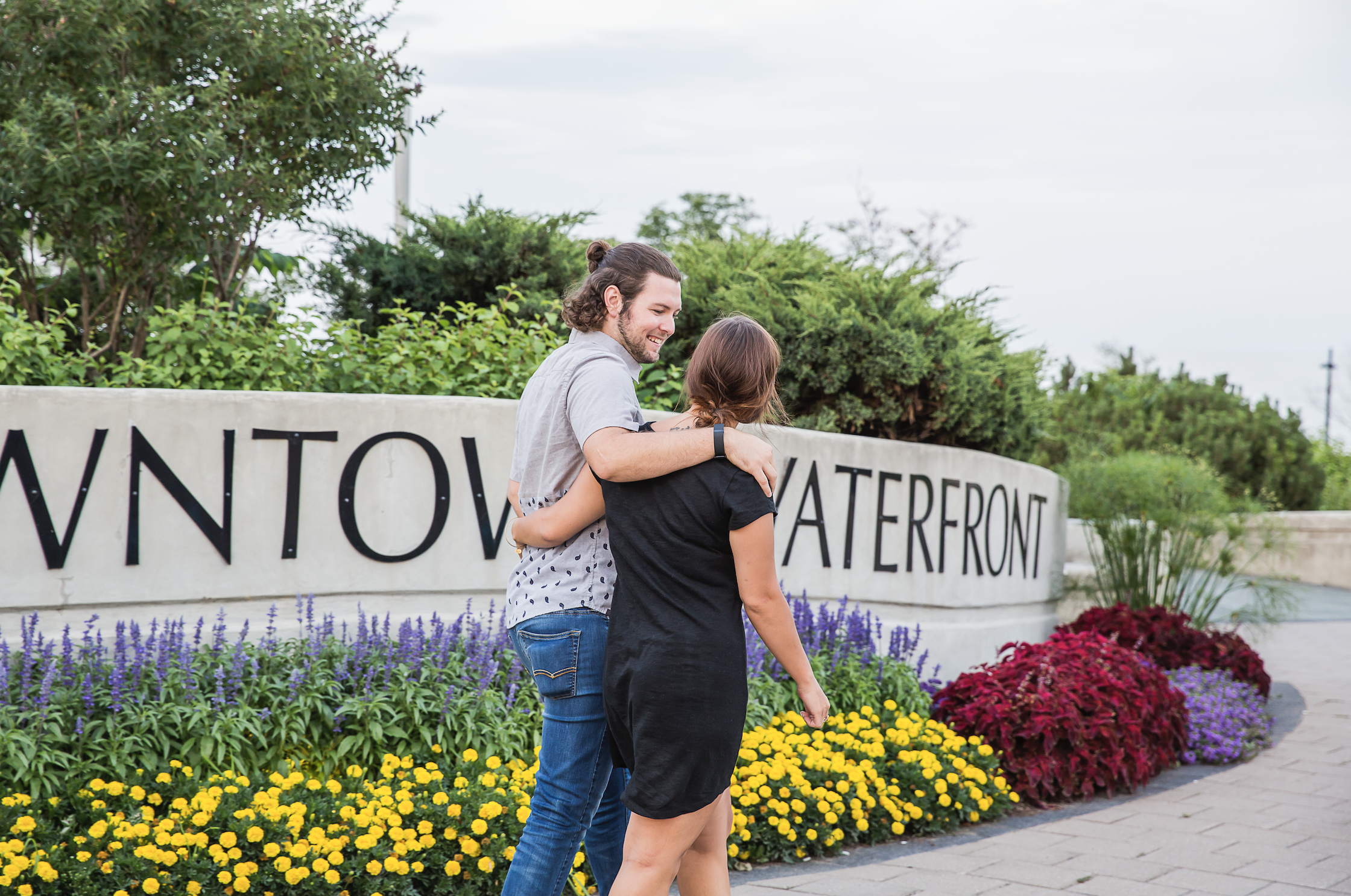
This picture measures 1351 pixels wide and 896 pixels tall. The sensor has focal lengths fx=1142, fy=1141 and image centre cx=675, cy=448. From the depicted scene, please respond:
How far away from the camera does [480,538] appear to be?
486cm

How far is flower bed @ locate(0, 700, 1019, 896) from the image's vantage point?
3146mm

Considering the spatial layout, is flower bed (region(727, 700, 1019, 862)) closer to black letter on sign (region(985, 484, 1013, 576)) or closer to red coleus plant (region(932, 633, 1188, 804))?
red coleus plant (region(932, 633, 1188, 804))

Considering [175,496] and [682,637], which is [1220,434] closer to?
[175,496]

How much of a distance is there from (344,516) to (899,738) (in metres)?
2.47

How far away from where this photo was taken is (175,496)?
4.35 m

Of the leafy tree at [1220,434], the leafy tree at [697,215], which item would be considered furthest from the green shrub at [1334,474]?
the leafy tree at [697,215]

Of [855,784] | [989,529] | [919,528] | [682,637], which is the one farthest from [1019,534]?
[682,637]

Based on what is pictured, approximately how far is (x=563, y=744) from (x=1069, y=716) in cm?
338

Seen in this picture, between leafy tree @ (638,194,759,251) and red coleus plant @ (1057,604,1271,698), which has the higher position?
leafy tree @ (638,194,759,251)

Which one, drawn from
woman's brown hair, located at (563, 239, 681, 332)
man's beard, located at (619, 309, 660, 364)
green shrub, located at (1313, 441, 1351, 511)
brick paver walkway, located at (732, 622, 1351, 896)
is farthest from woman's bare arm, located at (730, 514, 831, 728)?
green shrub, located at (1313, 441, 1351, 511)

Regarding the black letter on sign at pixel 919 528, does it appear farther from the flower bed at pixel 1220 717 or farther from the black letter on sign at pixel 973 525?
the flower bed at pixel 1220 717

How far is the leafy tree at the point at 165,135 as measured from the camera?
5.45 meters

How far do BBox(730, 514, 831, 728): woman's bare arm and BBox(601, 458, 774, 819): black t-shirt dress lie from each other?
30 mm

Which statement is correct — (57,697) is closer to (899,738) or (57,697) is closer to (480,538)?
(480,538)
